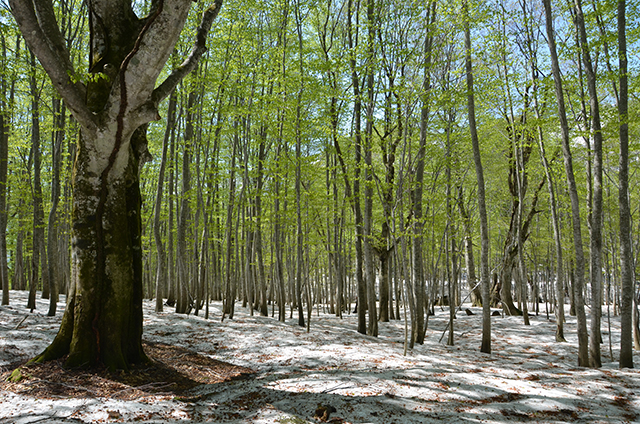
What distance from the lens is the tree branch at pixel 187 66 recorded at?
4964 millimetres

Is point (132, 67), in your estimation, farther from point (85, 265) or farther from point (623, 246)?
point (623, 246)

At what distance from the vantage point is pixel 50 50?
4.08 m

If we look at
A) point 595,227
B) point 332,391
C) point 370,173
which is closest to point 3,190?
point 370,173

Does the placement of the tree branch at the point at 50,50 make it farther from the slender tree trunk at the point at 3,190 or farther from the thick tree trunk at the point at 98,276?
the slender tree trunk at the point at 3,190

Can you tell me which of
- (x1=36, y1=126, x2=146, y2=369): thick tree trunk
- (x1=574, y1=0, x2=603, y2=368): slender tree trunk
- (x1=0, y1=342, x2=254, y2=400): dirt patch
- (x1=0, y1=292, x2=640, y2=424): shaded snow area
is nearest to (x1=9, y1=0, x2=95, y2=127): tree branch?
(x1=36, y1=126, x2=146, y2=369): thick tree trunk

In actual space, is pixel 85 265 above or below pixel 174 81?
below

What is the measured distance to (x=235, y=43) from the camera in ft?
37.8

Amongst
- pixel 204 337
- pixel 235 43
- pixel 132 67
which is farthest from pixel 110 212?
pixel 235 43

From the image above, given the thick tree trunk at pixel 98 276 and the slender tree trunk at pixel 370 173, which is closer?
the thick tree trunk at pixel 98 276

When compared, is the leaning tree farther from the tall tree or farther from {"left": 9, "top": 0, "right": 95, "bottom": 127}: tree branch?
the tall tree

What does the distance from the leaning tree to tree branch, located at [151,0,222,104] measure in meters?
0.01

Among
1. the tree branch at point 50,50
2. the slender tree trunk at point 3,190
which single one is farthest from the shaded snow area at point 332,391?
the tree branch at point 50,50

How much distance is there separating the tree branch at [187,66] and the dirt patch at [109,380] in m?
3.53

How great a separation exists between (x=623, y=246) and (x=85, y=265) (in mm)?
10276
